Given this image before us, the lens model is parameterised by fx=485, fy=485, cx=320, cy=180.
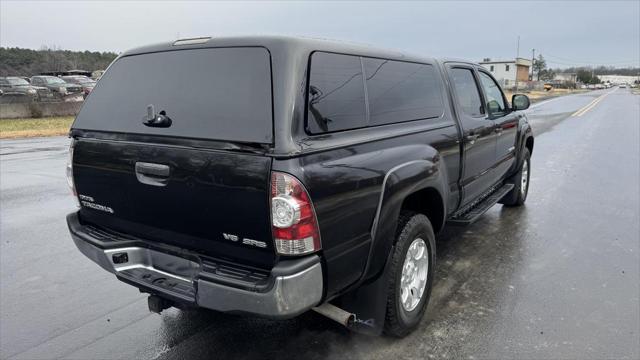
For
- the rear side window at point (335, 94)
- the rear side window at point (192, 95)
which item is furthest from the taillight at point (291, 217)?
the rear side window at point (335, 94)

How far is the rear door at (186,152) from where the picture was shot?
2459 mm

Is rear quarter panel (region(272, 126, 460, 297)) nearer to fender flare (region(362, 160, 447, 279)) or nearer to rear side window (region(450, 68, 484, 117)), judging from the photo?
fender flare (region(362, 160, 447, 279))

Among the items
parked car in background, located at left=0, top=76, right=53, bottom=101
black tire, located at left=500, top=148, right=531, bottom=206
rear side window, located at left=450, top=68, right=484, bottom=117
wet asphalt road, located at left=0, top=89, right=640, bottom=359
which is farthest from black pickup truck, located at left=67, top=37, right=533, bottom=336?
parked car in background, located at left=0, top=76, right=53, bottom=101

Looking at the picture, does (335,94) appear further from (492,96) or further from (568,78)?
(568,78)

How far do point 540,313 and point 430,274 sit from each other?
2.98 feet

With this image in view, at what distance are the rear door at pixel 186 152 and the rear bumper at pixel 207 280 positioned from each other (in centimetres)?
10

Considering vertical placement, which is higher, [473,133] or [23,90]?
[23,90]

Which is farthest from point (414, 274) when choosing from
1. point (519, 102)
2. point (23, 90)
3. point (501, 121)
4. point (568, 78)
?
point (568, 78)

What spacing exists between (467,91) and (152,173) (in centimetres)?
329

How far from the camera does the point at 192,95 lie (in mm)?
2756

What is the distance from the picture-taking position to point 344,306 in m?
3.08

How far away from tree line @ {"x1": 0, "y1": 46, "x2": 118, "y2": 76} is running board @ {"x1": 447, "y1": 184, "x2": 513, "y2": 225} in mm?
70899

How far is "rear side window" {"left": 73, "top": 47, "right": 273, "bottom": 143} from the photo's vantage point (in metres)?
2.51

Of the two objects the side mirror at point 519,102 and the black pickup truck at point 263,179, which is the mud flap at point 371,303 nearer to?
the black pickup truck at point 263,179
